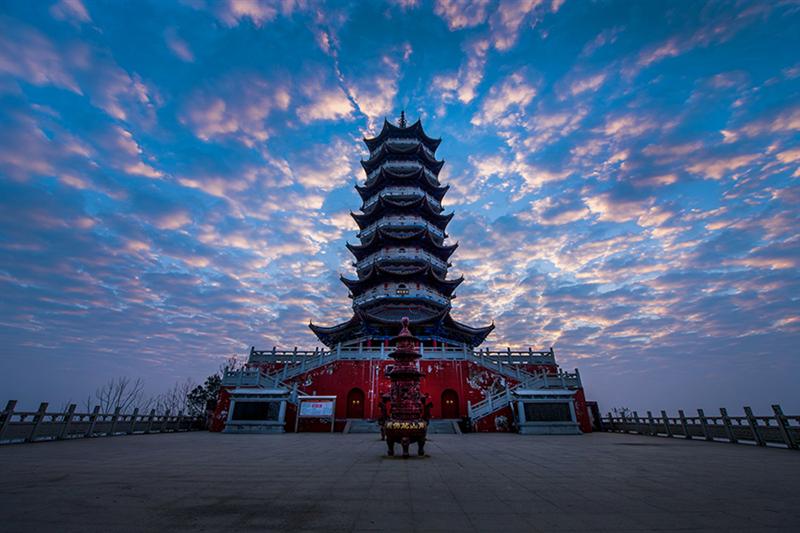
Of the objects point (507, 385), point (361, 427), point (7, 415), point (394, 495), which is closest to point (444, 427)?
point (361, 427)


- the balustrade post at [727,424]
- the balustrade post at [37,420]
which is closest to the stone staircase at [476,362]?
the balustrade post at [727,424]

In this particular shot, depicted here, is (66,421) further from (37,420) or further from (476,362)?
(476,362)

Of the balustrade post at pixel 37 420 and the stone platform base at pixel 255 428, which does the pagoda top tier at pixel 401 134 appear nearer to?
the stone platform base at pixel 255 428

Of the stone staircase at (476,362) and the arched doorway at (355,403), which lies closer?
the stone staircase at (476,362)

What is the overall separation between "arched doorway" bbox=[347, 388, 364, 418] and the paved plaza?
41.3 ft

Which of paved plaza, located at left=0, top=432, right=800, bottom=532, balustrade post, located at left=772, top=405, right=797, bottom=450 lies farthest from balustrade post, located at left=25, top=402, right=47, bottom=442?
balustrade post, located at left=772, top=405, right=797, bottom=450

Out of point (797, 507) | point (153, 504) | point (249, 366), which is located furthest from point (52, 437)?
point (797, 507)

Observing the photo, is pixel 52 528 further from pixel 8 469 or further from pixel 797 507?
pixel 797 507

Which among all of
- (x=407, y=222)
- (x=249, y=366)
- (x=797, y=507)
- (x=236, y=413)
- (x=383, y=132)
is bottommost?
(x=797, y=507)

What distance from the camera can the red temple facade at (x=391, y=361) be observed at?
1577 cm

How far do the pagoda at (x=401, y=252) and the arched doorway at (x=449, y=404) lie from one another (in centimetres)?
484

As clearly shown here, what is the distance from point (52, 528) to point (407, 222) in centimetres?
2739

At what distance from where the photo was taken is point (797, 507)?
3.56 m

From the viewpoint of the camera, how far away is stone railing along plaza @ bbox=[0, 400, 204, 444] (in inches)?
386
